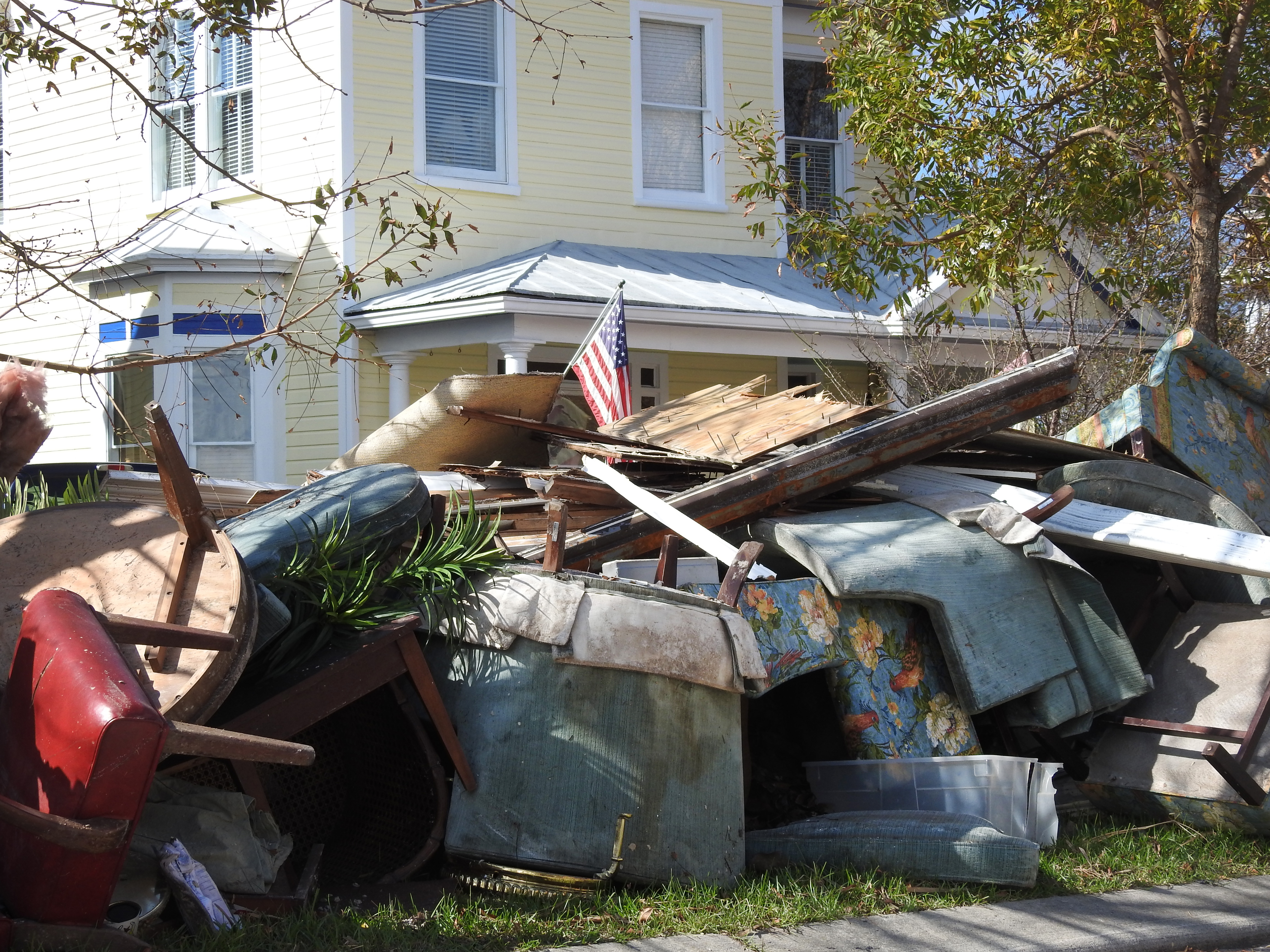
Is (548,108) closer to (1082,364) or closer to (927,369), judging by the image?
(927,369)

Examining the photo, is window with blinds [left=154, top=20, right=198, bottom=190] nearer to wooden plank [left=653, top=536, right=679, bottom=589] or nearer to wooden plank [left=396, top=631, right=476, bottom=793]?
wooden plank [left=653, top=536, right=679, bottom=589]

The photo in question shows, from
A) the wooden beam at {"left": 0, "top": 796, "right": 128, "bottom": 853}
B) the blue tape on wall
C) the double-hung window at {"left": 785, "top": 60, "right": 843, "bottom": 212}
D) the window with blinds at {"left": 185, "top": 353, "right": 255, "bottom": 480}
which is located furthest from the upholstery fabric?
the double-hung window at {"left": 785, "top": 60, "right": 843, "bottom": 212}

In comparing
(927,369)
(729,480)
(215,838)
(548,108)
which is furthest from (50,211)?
(215,838)

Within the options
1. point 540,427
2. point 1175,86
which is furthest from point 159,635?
point 1175,86

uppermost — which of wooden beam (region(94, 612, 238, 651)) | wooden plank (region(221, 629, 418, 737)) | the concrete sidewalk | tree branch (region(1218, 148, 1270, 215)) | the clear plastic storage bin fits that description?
tree branch (region(1218, 148, 1270, 215))

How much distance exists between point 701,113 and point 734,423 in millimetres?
8300

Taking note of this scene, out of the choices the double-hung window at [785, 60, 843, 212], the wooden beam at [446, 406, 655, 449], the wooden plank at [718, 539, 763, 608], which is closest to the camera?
the wooden plank at [718, 539, 763, 608]

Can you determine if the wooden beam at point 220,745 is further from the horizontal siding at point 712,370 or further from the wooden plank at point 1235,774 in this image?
the horizontal siding at point 712,370

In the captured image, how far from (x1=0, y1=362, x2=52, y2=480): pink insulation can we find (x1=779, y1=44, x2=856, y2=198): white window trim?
36.2 feet

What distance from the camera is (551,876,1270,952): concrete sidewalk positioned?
383 centimetres

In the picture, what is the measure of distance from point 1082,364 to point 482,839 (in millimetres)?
8024

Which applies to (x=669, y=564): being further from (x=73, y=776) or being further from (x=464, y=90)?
(x=464, y=90)

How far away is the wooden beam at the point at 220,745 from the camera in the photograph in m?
3.09

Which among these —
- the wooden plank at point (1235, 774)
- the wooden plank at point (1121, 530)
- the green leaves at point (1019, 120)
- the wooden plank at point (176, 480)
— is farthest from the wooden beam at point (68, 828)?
the green leaves at point (1019, 120)
